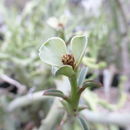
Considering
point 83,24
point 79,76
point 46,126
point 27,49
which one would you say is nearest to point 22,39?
point 27,49

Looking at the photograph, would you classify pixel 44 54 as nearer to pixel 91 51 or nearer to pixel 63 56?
pixel 63 56

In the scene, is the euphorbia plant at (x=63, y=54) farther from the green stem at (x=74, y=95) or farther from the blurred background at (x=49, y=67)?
the blurred background at (x=49, y=67)

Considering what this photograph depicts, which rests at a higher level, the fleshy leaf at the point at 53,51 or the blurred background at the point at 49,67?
the fleshy leaf at the point at 53,51

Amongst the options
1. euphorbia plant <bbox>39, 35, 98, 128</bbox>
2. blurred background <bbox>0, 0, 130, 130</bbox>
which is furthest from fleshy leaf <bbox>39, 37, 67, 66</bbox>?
blurred background <bbox>0, 0, 130, 130</bbox>

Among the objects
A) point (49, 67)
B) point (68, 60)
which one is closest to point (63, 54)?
point (68, 60)

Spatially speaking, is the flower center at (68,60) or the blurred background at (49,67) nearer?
the flower center at (68,60)

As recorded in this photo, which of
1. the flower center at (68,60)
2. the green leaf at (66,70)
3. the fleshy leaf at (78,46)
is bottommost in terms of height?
the green leaf at (66,70)

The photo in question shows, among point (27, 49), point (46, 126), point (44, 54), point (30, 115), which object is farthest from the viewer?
point (27, 49)

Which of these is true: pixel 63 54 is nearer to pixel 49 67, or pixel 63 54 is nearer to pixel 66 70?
pixel 66 70

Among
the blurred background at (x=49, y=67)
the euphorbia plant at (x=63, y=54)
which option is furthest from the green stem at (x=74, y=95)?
the blurred background at (x=49, y=67)
